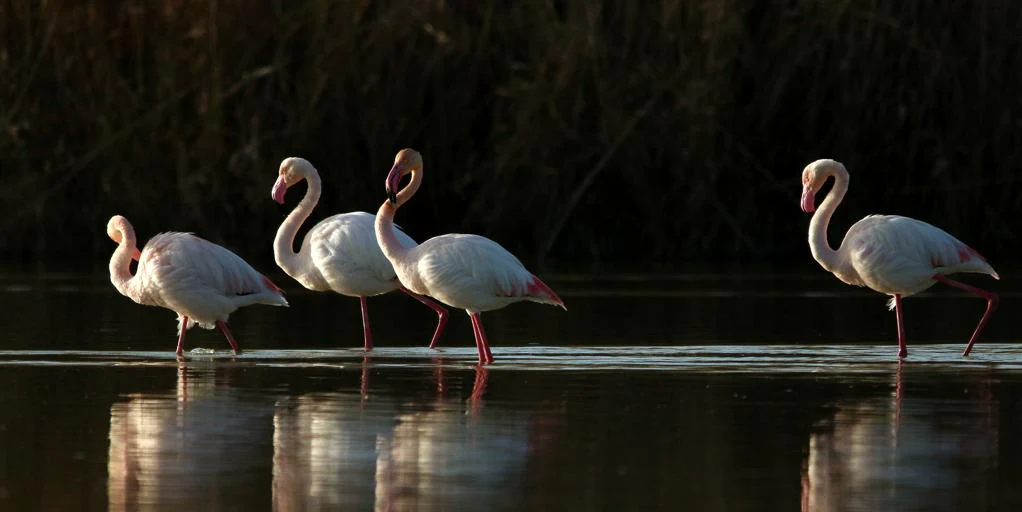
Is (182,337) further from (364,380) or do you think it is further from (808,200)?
(808,200)

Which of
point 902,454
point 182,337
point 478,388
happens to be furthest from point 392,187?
point 902,454

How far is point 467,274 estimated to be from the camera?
1130 cm

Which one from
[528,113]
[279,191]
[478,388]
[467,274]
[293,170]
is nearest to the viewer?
[478,388]

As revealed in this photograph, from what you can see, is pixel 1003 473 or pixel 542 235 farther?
pixel 542 235

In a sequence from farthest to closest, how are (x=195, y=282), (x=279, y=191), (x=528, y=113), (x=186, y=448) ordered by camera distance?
(x=528, y=113) → (x=279, y=191) → (x=195, y=282) → (x=186, y=448)

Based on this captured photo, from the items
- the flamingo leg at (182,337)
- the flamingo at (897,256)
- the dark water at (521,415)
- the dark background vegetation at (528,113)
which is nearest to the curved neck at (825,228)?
the flamingo at (897,256)

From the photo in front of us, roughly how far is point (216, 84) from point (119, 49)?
4.08 ft

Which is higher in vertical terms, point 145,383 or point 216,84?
point 216,84

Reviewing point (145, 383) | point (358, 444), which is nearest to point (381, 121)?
point (145, 383)

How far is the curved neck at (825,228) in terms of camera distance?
40.4ft

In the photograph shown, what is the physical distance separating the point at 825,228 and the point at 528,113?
8.12 metres

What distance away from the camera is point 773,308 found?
15.3 metres

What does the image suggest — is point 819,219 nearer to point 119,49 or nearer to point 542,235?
point 542,235

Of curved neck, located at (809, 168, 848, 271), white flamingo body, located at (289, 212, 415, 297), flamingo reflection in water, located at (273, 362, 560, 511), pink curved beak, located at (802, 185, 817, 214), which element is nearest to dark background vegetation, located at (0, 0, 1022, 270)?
white flamingo body, located at (289, 212, 415, 297)
